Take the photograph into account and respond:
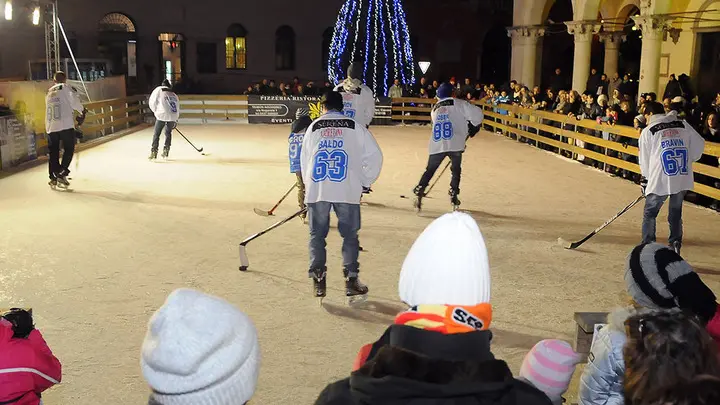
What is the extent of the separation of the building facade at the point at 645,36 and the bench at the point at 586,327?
12852 millimetres

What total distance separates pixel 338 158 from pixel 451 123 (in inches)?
156

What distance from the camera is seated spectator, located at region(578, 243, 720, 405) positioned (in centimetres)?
268

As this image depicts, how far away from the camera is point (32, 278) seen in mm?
6520

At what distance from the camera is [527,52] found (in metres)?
23.3

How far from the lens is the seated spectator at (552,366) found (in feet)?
7.72

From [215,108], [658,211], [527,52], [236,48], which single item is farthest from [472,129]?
[236,48]

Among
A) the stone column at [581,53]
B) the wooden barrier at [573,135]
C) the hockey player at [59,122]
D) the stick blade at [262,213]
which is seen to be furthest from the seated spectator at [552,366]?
the stone column at [581,53]

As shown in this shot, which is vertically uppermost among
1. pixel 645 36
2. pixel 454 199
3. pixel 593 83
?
→ pixel 645 36

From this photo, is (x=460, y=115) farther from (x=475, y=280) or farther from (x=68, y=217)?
(x=475, y=280)

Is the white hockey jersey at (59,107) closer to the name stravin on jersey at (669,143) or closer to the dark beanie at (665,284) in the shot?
the name stravin on jersey at (669,143)

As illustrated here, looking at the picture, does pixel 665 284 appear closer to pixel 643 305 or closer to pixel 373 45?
pixel 643 305

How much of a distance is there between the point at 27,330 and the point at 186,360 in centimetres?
133

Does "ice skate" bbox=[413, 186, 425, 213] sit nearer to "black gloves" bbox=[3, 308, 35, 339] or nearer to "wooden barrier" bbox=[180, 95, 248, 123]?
"black gloves" bbox=[3, 308, 35, 339]

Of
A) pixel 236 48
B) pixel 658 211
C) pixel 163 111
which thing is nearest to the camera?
pixel 658 211
